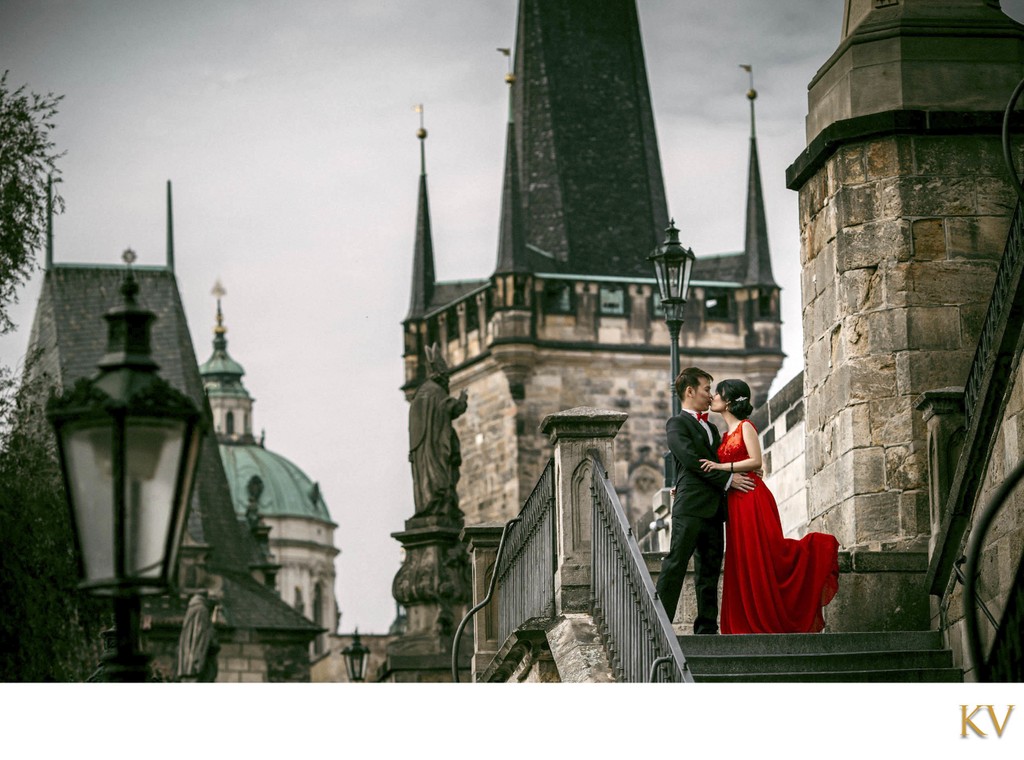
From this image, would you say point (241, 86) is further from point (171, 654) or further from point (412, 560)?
point (171, 654)

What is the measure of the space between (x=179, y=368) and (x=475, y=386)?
67.0 ft

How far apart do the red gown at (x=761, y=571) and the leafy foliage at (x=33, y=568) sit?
5.40m

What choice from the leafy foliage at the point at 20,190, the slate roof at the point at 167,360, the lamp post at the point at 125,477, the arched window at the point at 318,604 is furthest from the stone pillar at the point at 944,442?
the arched window at the point at 318,604

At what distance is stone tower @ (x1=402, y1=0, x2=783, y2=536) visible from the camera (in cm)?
4709

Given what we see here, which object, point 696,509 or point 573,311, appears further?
point 573,311

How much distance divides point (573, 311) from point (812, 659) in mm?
42603

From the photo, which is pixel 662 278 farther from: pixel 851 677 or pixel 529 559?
pixel 851 677

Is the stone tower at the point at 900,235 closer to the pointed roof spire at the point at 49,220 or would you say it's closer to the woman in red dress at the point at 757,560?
the woman in red dress at the point at 757,560

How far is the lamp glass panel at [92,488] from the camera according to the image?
18.7ft

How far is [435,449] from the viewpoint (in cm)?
2128

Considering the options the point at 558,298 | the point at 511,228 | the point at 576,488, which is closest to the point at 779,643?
the point at 576,488

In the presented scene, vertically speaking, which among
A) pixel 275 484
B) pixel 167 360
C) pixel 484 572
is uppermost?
pixel 275 484

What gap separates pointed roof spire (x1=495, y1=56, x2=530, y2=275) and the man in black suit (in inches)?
1504

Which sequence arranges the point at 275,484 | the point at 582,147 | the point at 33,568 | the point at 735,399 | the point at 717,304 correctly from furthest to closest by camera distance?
the point at 275,484
the point at 717,304
the point at 582,147
the point at 33,568
the point at 735,399
